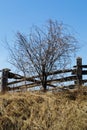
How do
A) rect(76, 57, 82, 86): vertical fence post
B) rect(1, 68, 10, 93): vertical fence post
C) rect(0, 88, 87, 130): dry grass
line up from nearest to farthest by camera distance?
rect(0, 88, 87, 130): dry grass → rect(76, 57, 82, 86): vertical fence post → rect(1, 68, 10, 93): vertical fence post

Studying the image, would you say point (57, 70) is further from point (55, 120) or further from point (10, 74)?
point (55, 120)

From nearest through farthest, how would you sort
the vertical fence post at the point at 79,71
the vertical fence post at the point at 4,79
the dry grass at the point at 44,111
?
the dry grass at the point at 44,111 → the vertical fence post at the point at 79,71 → the vertical fence post at the point at 4,79

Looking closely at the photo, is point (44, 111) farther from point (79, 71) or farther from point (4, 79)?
point (4, 79)

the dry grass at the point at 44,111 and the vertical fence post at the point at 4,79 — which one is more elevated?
the vertical fence post at the point at 4,79

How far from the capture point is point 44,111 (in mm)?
12891

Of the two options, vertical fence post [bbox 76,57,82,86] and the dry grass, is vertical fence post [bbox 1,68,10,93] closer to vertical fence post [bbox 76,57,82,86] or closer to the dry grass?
the dry grass

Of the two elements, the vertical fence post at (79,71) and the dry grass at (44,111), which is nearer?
the dry grass at (44,111)

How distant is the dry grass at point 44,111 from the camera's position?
1220 centimetres

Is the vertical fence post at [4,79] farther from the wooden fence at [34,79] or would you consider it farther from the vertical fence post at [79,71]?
the vertical fence post at [79,71]

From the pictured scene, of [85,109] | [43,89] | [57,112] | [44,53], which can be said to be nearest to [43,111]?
[57,112]

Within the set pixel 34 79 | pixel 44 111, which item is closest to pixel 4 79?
pixel 34 79

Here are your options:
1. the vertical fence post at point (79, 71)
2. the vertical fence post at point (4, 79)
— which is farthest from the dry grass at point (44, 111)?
the vertical fence post at point (4, 79)

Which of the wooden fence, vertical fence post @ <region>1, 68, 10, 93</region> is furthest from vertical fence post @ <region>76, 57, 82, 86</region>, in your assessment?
vertical fence post @ <region>1, 68, 10, 93</region>

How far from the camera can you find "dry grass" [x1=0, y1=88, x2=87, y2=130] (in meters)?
12.2
